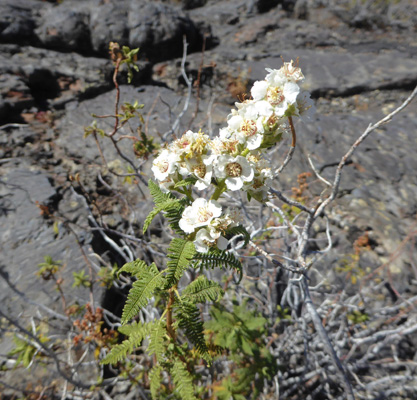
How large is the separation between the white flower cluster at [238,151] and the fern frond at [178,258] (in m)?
0.05

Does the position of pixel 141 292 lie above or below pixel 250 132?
below

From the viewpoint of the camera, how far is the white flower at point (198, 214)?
3.84 ft

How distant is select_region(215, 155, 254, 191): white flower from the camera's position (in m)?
1.13

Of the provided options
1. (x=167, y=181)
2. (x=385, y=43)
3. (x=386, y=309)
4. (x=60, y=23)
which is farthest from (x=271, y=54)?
(x=167, y=181)

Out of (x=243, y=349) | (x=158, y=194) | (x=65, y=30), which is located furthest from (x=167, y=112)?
(x=243, y=349)

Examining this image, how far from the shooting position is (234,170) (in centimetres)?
115

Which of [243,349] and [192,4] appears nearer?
[243,349]

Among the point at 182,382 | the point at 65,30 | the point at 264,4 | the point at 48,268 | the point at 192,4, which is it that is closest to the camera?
the point at 182,382

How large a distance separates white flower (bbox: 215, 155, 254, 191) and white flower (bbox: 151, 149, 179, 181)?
0.19 m

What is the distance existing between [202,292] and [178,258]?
342 mm

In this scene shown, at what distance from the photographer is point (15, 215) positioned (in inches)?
115

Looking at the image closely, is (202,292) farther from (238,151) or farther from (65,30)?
(65,30)

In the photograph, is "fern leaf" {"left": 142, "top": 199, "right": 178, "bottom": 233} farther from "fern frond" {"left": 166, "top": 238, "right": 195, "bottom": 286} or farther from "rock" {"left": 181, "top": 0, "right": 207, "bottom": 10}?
"rock" {"left": 181, "top": 0, "right": 207, "bottom": 10}

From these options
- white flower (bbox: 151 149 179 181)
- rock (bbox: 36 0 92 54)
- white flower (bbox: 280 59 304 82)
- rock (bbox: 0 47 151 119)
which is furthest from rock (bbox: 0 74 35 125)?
white flower (bbox: 280 59 304 82)
